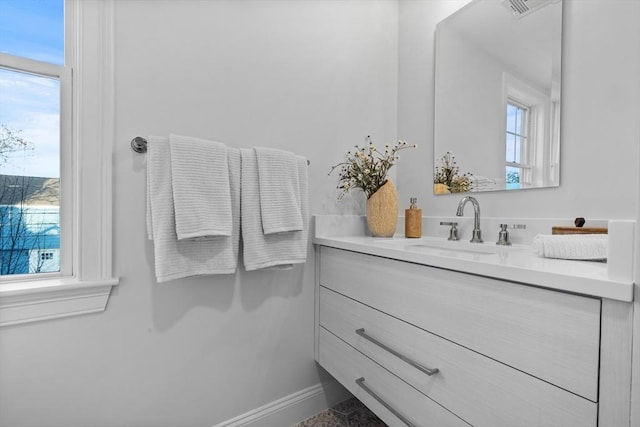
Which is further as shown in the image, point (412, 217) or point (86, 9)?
point (412, 217)

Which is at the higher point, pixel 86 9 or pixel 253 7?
pixel 253 7

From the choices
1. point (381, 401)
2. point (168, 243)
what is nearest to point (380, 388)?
point (381, 401)

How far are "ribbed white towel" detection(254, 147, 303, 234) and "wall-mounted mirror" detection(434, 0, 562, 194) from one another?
0.75 m

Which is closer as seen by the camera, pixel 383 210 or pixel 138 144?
pixel 138 144

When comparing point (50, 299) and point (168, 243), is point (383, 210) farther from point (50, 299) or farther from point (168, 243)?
point (50, 299)

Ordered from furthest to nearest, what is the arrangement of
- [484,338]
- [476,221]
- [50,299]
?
[476,221], [50,299], [484,338]

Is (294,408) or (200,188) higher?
(200,188)

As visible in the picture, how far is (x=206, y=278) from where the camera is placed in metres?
1.21

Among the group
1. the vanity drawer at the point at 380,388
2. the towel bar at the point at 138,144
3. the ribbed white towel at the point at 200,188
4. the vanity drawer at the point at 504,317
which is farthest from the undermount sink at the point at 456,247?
the towel bar at the point at 138,144

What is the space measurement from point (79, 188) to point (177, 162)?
12.0 inches

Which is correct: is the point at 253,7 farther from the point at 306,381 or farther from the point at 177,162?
the point at 306,381

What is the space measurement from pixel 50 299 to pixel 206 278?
1.52 ft

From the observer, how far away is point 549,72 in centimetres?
110

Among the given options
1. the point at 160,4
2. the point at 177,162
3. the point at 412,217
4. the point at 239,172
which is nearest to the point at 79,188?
the point at 177,162
